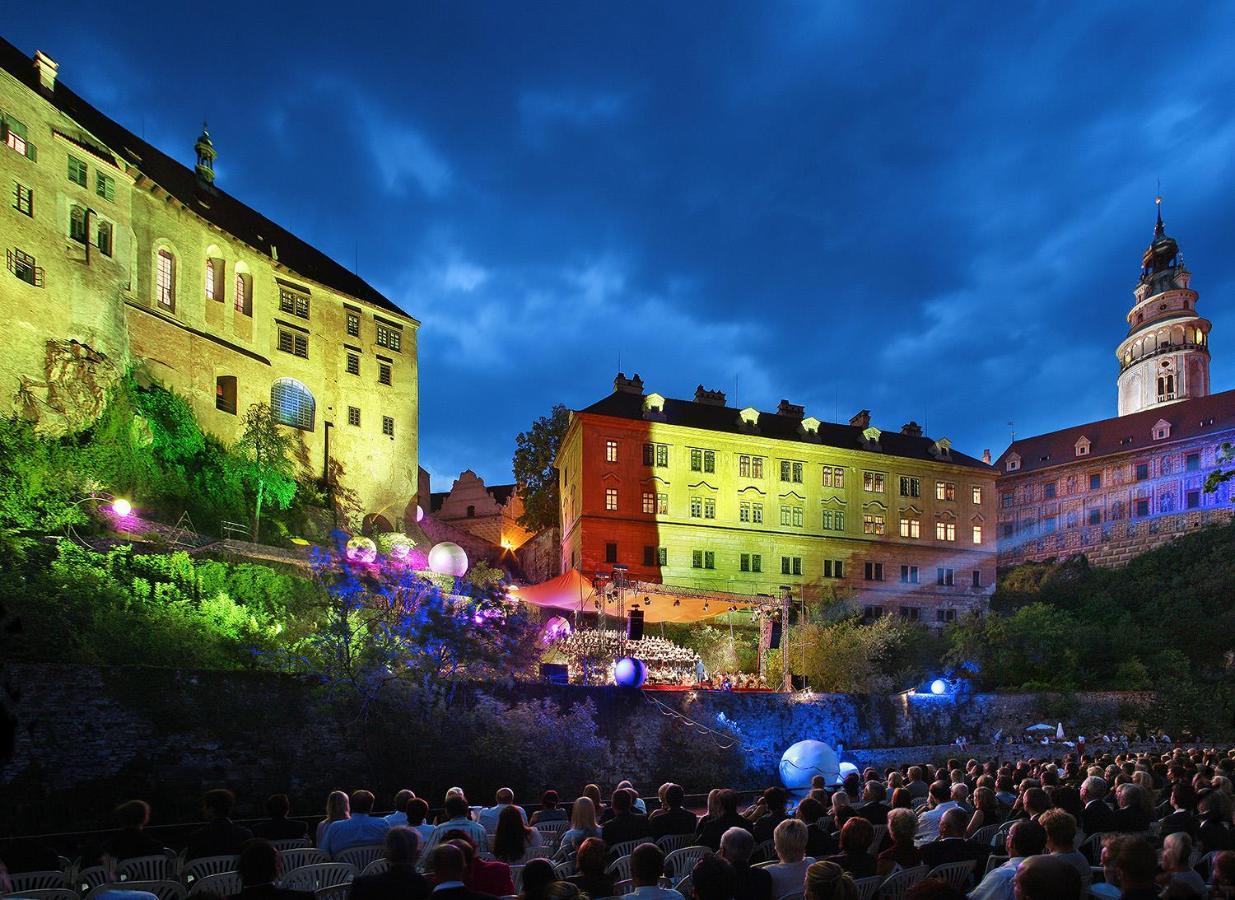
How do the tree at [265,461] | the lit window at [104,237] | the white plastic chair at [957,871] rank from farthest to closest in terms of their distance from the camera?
the tree at [265,461] < the lit window at [104,237] < the white plastic chair at [957,871]

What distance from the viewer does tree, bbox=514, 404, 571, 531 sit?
5894 centimetres

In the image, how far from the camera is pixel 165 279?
129ft

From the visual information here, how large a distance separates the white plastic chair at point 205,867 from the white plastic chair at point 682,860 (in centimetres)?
366

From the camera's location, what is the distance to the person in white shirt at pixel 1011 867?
5.95 meters

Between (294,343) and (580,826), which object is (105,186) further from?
(580,826)

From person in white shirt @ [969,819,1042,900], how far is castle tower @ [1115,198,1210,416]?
275 ft

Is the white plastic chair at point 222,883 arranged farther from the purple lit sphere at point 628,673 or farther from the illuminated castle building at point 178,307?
the illuminated castle building at point 178,307

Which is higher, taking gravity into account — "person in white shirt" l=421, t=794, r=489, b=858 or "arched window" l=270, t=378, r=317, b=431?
"arched window" l=270, t=378, r=317, b=431

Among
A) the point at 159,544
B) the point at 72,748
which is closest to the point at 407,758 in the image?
the point at 72,748

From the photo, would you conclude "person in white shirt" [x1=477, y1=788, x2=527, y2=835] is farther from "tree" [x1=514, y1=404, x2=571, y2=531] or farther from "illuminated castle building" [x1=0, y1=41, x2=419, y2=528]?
"tree" [x1=514, y1=404, x2=571, y2=531]

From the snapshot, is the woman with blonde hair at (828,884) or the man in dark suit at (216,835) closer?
the woman with blonde hair at (828,884)

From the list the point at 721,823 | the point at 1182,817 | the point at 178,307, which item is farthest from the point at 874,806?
the point at 178,307

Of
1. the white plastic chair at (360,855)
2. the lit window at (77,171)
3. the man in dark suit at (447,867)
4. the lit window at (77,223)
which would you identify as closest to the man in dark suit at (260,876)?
the man in dark suit at (447,867)

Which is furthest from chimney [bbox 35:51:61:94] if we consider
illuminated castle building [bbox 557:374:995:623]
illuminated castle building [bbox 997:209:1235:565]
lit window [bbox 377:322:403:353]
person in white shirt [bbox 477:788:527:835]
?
illuminated castle building [bbox 997:209:1235:565]
